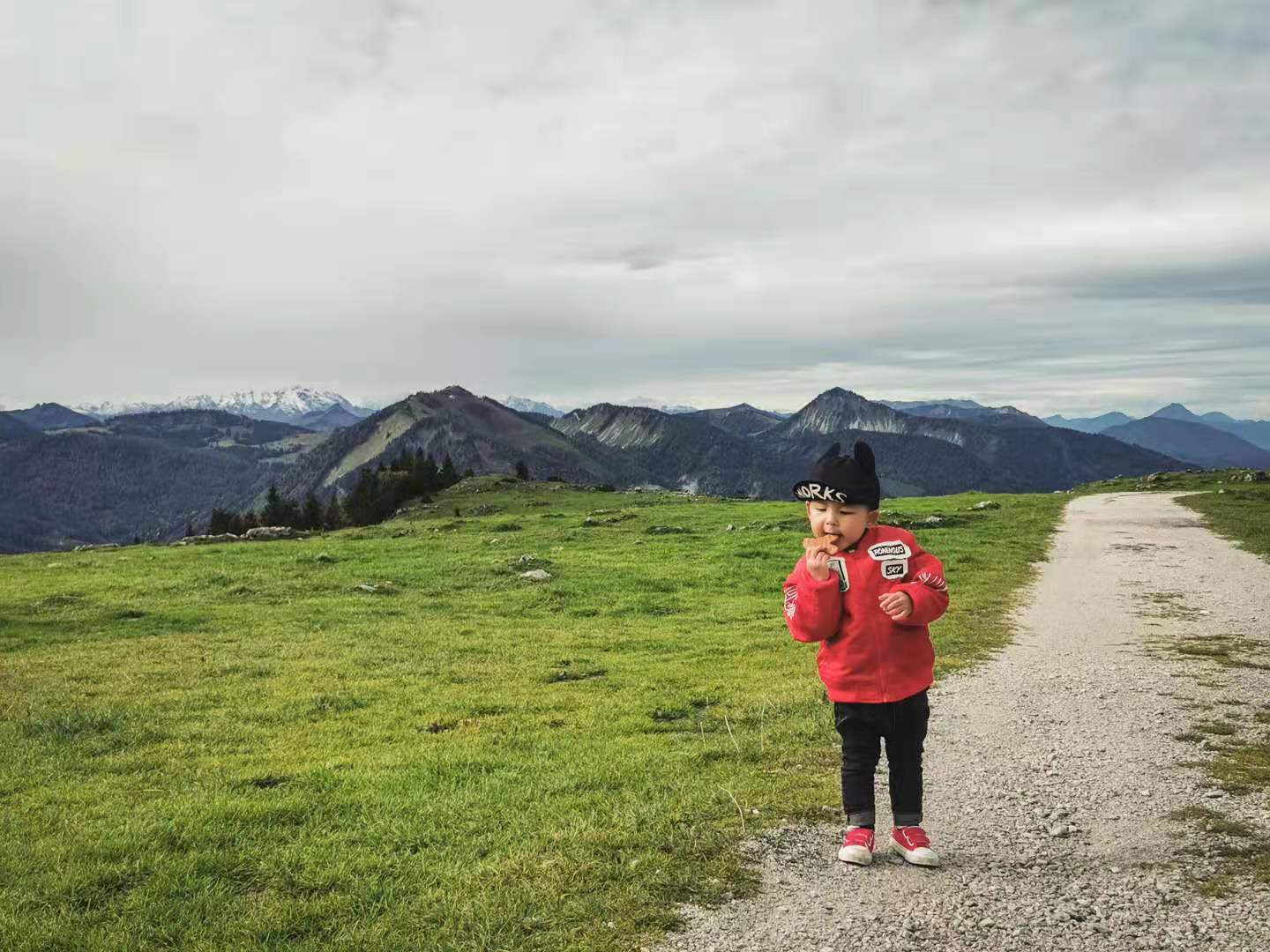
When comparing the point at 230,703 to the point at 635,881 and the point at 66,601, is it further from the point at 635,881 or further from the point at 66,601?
the point at 66,601

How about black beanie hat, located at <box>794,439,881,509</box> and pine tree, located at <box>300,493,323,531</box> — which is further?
pine tree, located at <box>300,493,323,531</box>

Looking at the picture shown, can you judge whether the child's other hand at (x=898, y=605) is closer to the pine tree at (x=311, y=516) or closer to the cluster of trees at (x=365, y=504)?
the cluster of trees at (x=365, y=504)

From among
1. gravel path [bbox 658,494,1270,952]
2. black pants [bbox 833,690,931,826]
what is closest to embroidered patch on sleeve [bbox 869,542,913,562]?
black pants [bbox 833,690,931,826]

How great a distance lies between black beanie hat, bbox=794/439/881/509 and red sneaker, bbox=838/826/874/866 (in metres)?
3.12

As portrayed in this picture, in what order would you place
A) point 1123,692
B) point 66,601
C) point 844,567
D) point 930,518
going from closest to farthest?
1. point 844,567
2. point 1123,692
3. point 66,601
4. point 930,518

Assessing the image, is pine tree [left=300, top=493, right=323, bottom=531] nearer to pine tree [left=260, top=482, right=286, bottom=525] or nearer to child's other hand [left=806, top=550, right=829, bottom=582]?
pine tree [left=260, top=482, right=286, bottom=525]

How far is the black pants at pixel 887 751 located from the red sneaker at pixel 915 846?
0.07 metres

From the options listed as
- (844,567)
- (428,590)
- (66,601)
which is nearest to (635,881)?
(844,567)

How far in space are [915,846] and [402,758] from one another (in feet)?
22.8

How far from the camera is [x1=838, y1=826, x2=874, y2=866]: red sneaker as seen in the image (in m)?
7.15

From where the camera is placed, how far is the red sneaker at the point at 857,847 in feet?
23.5

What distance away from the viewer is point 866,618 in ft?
22.8

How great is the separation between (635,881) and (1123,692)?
1065 centimetres

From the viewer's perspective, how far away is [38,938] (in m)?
6.15
